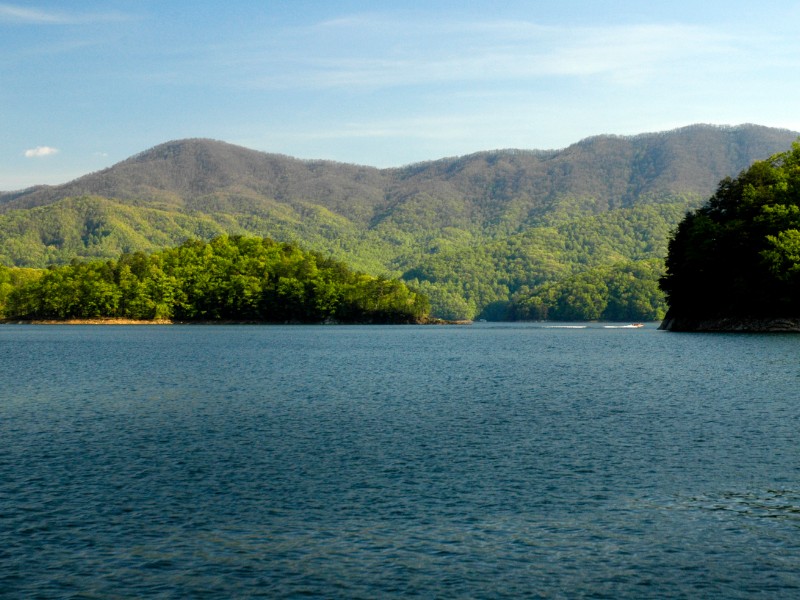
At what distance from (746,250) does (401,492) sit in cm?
14330

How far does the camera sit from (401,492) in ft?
93.4

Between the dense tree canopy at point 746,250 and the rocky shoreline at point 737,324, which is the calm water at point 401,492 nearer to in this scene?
the dense tree canopy at point 746,250

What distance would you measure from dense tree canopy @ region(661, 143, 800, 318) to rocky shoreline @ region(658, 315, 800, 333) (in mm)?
1042

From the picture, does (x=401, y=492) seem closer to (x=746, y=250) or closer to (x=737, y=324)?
(x=746, y=250)

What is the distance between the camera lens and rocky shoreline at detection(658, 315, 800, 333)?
147 metres

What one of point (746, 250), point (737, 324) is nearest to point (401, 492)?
point (746, 250)

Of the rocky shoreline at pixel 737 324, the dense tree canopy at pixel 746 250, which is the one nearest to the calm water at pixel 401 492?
the dense tree canopy at pixel 746 250

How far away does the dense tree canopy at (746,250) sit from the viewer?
472 ft

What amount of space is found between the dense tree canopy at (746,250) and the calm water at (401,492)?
299ft

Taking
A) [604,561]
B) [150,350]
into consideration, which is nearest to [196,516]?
[604,561]

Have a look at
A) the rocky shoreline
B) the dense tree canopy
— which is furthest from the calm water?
the rocky shoreline

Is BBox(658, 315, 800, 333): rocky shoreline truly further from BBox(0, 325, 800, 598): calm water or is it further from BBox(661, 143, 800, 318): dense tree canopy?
BBox(0, 325, 800, 598): calm water

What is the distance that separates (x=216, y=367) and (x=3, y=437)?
4738 cm

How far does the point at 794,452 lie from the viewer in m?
35.6
